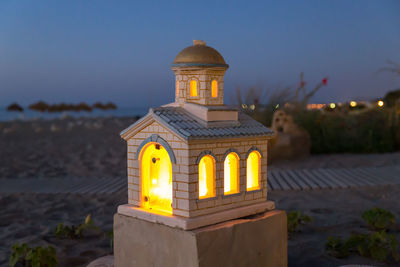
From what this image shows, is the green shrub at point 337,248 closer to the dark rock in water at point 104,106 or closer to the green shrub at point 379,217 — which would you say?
the green shrub at point 379,217

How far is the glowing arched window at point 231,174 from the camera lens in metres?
3.11

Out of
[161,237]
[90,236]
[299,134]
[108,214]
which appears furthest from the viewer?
[299,134]

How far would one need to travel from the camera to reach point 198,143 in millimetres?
2803

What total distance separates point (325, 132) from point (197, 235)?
11065 millimetres

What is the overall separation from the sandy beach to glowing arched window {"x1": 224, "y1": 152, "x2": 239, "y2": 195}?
4.70ft

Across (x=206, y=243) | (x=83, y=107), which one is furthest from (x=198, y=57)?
(x=83, y=107)

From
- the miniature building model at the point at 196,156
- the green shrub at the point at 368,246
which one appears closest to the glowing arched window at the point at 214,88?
the miniature building model at the point at 196,156

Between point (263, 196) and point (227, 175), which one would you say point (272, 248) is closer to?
point (263, 196)

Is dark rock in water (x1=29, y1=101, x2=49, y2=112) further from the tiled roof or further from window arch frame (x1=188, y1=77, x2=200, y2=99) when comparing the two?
the tiled roof

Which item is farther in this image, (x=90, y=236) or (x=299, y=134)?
(x=299, y=134)

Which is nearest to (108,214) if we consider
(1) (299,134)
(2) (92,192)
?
(2) (92,192)

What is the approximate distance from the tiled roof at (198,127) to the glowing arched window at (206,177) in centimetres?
21

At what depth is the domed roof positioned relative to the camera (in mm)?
3070

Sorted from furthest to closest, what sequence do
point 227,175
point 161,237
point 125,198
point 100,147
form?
1. point 100,147
2. point 125,198
3. point 227,175
4. point 161,237
